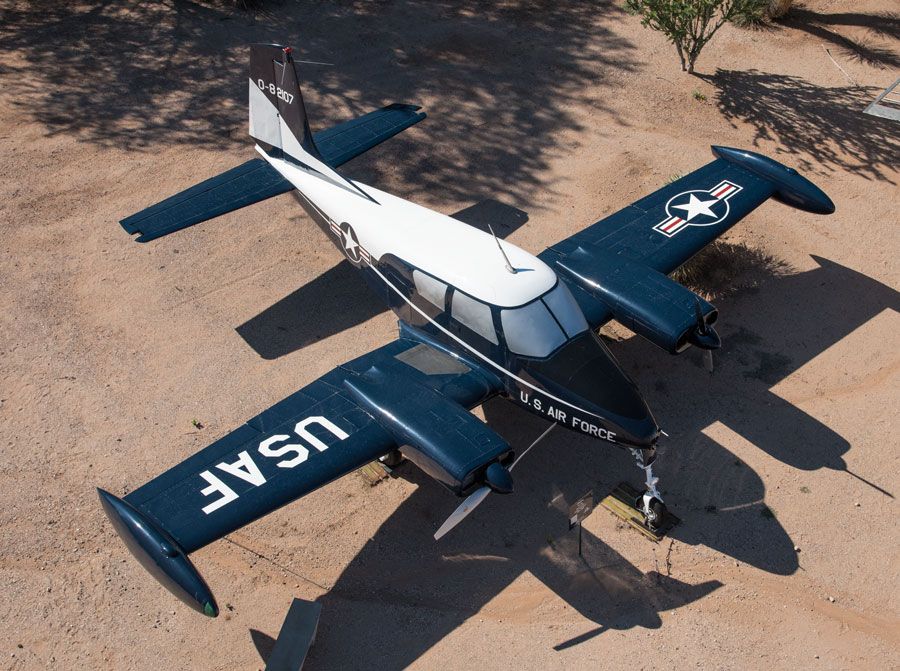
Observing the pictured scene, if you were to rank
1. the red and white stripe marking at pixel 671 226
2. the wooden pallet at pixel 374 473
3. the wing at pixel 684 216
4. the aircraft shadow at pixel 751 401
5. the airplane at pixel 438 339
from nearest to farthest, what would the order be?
the airplane at pixel 438 339 → the aircraft shadow at pixel 751 401 → the wooden pallet at pixel 374 473 → the wing at pixel 684 216 → the red and white stripe marking at pixel 671 226

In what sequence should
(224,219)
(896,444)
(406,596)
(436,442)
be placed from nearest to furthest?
(436,442), (406,596), (896,444), (224,219)

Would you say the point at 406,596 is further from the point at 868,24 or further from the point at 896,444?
the point at 868,24

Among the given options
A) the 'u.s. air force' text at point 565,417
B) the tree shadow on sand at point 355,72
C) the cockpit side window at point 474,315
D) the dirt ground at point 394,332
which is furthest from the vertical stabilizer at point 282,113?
the 'u.s. air force' text at point 565,417

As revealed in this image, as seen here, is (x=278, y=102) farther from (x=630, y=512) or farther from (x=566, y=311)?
(x=630, y=512)

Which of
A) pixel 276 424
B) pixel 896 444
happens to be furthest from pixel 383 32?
pixel 896 444

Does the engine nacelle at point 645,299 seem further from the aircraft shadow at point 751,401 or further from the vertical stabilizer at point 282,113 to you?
the vertical stabilizer at point 282,113

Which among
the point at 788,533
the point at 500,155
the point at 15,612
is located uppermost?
the point at 500,155

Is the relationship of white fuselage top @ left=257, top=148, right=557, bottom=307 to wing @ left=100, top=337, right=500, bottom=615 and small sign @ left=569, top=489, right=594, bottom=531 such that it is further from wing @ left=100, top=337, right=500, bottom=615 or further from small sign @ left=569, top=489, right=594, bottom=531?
small sign @ left=569, top=489, right=594, bottom=531
